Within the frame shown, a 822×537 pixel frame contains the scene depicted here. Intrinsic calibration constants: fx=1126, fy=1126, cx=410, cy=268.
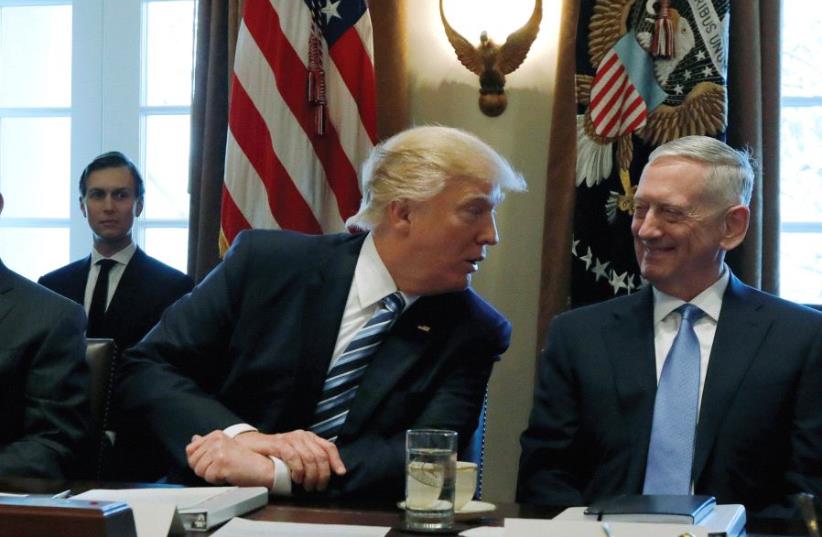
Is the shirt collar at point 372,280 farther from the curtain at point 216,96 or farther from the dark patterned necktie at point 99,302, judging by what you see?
the dark patterned necktie at point 99,302

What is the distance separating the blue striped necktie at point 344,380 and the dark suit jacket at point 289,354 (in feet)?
0.06

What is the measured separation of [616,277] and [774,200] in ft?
1.92

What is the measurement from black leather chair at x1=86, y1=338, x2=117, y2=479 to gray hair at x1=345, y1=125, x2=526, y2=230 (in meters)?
0.70

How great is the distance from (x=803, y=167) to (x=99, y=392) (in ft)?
8.75

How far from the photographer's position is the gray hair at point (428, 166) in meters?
2.60

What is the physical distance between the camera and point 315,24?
157 inches

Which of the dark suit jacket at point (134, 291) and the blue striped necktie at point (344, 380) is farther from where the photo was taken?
the dark suit jacket at point (134, 291)

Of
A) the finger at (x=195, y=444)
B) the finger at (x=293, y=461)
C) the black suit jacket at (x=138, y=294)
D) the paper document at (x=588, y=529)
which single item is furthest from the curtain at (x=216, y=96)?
the paper document at (x=588, y=529)

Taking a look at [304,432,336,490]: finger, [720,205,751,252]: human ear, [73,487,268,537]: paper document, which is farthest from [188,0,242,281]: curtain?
[73,487,268,537]: paper document

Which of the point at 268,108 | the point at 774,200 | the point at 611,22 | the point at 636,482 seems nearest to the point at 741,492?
the point at 636,482

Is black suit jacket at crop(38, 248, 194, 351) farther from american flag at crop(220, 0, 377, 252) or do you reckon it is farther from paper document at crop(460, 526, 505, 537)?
paper document at crop(460, 526, 505, 537)

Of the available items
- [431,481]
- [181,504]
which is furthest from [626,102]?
[181,504]

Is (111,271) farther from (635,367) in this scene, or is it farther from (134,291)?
(635,367)

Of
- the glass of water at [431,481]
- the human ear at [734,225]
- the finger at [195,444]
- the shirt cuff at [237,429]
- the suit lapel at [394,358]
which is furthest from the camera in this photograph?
the human ear at [734,225]
